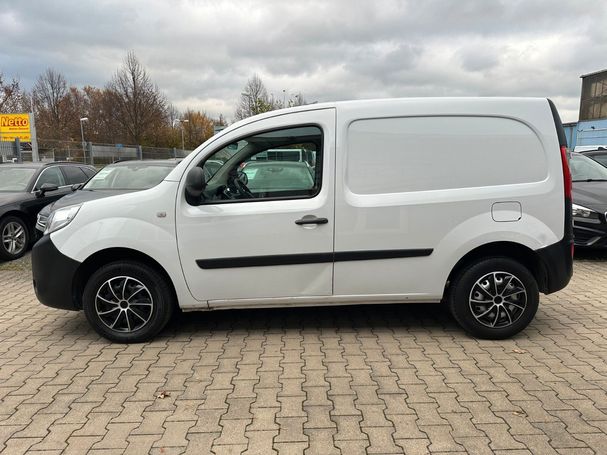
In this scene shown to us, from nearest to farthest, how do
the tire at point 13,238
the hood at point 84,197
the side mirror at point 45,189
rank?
the hood at point 84,197, the tire at point 13,238, the side mirror at point 45,189

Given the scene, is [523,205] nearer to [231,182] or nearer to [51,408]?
[231,182]

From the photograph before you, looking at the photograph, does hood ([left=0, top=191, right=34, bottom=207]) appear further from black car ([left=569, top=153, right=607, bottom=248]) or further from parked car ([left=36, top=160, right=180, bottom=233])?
black car ([left=569, top=153, right=607, bottom=248])

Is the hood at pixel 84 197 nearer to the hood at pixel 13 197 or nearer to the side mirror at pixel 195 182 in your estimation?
the side mirror at pixel 195 182

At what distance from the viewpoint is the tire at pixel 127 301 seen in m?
3.79

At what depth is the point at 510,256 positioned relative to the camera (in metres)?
3.87

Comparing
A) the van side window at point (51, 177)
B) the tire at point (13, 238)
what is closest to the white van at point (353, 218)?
the tire at point (13, 238)

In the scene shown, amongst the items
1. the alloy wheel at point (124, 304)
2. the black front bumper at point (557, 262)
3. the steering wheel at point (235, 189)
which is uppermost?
the steering wheel at point (235, 189)

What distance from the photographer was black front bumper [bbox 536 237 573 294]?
373cm

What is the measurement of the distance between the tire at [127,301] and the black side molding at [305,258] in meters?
0.46

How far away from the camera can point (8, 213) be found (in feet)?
24.8

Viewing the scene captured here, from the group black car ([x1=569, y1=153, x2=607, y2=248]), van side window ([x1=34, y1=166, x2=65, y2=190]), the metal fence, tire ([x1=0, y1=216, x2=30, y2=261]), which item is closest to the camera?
black car ([x1=569, y1=153, x2=607, y2=248])

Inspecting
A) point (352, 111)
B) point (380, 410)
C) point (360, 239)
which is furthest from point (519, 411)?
point (352, 111)

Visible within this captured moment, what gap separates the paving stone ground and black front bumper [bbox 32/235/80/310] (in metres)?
0.44

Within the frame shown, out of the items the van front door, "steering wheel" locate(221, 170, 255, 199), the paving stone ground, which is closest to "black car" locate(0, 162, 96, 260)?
the paving stone ground
